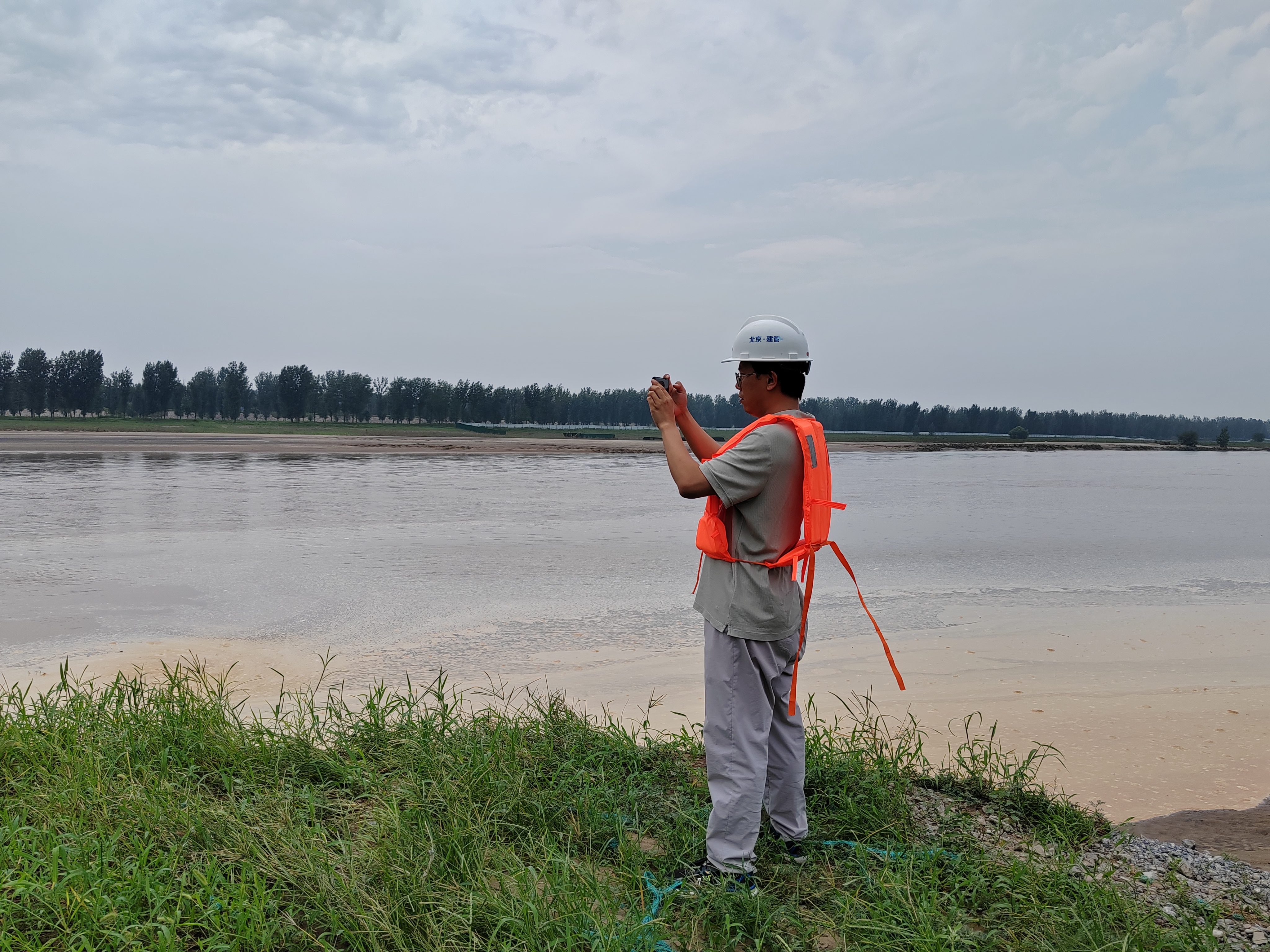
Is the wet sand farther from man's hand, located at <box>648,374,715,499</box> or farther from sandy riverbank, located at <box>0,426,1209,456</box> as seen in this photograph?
sandy riverbank, located at <box>0,426,1209,456</box>

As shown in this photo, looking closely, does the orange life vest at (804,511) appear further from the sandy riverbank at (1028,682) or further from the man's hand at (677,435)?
the sandy riverbank at (1028,682)

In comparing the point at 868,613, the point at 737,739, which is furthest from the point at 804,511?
the point at 737,739

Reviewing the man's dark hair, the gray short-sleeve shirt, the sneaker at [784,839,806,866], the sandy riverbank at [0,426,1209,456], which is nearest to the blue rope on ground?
the sneaker at [784,839,806,866]

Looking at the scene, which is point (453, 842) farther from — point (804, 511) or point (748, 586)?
point (804, 511)

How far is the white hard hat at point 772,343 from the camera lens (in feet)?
10.6

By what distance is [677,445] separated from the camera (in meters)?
3.12

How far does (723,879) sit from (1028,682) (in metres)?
4.80

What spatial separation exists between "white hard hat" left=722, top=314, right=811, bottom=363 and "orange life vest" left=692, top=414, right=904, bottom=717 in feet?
0.71

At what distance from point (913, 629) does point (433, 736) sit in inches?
227

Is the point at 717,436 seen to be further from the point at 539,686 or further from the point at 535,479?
the point at 539,686

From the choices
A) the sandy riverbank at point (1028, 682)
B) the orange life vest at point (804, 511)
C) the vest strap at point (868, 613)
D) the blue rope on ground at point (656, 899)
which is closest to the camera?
the blue rope on ground at point (656, 899)

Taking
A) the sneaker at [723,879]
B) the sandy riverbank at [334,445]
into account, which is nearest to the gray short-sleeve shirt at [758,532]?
the sneaker at [723,879]

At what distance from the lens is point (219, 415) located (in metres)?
114

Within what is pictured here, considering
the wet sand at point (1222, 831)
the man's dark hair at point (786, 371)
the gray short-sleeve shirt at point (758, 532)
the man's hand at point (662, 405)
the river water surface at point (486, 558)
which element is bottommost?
the wet sand at point (1222, 831)
